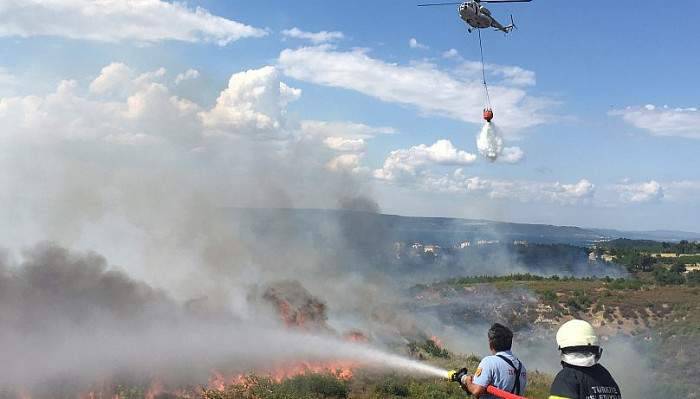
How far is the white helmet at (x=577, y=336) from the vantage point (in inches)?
191

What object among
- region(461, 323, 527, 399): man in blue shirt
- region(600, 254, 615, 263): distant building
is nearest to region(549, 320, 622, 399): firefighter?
region(461, 323, 527, 399): man in blue shirt

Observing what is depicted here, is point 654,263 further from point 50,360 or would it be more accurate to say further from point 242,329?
point 50,360

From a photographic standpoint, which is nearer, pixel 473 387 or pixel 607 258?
pixel 473 387

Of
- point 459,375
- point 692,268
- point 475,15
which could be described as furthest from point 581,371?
point 692,268

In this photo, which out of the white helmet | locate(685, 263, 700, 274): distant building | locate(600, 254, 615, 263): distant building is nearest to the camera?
the white helmet

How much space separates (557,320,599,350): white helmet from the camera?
191 inches

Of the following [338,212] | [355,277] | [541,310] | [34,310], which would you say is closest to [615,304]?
[541,310]

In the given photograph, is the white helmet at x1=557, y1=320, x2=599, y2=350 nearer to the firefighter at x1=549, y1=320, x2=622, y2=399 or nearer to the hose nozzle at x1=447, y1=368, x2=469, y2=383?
the firefighter at x1=549, y1=320, x2=622, y2=399

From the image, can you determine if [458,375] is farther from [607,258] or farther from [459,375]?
[607,258]

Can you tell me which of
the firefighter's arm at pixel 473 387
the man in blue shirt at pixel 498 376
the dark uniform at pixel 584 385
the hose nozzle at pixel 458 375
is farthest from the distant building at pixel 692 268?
the dark uniform at pixel 584 385

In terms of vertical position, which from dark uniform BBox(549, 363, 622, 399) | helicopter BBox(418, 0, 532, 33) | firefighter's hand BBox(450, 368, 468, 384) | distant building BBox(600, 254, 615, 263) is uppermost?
helicopter BBox(418, 0, 532, 33)

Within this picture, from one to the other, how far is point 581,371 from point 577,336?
0.30 metres

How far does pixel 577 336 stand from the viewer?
490cm

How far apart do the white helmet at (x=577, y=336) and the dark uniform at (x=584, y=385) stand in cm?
22
